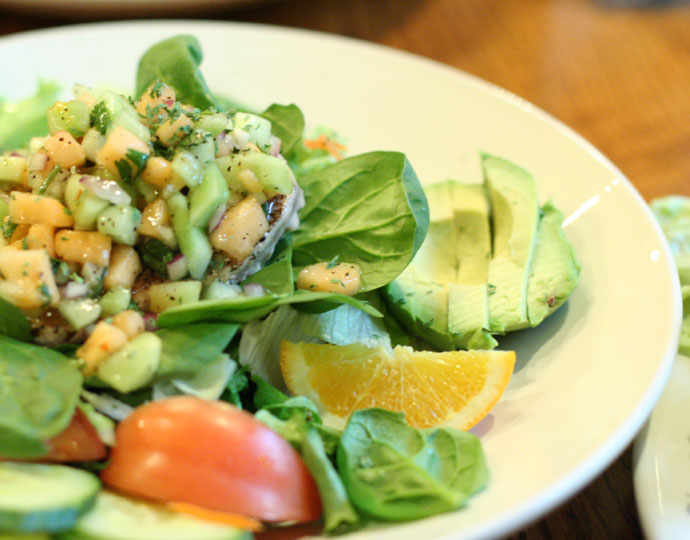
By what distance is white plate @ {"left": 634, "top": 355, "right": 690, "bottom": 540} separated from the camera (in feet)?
5.86

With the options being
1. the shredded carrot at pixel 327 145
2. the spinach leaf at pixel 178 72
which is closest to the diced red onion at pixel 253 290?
the spinach leaf at pixel 178 72

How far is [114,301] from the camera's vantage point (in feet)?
6.26

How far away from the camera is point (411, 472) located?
1671mm

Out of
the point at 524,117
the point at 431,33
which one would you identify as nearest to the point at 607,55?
the point at 431,33

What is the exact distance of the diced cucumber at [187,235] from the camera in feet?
6.44

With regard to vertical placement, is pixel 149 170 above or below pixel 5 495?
above

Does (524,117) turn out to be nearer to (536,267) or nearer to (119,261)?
(536,267)

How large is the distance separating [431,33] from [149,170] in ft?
11.0

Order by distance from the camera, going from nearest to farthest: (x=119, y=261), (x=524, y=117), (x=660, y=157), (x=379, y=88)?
(x=119, y=261), (x=524, y=117), (x=379, y=88), (x=660, y=157)

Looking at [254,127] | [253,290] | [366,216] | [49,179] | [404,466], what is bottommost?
[404,466]

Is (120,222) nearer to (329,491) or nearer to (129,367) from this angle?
(129,367)

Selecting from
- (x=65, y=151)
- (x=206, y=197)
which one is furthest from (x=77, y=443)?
(x=65, y=151)

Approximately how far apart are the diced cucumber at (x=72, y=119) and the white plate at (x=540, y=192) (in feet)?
4.42

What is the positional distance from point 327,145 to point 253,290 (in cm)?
112
